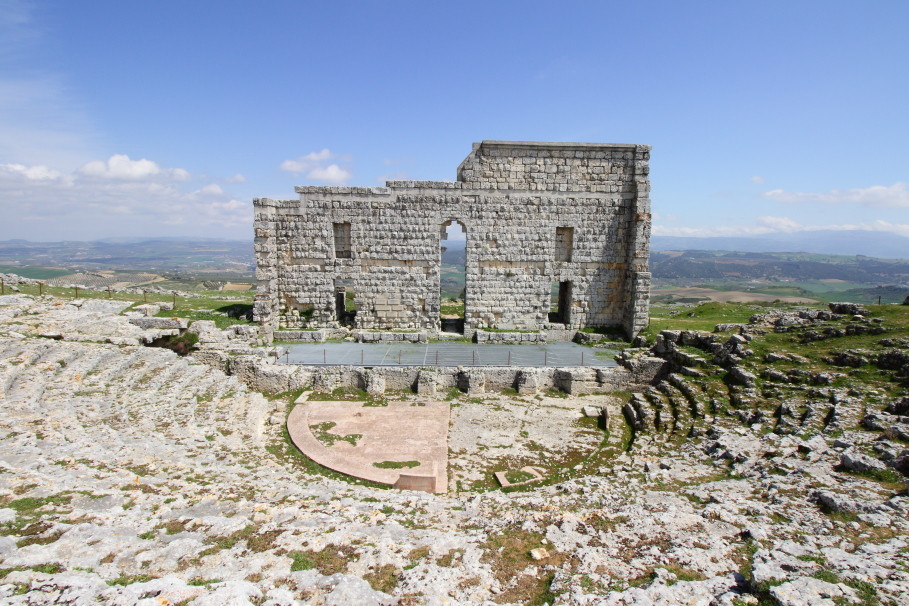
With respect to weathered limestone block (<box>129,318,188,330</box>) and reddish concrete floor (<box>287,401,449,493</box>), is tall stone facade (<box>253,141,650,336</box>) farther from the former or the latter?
reddish concrete floor (<box>287,401,449,493</box>)

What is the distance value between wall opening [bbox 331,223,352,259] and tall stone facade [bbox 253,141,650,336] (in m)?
0.05

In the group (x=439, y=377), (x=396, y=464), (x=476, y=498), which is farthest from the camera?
(x=439, y=377)

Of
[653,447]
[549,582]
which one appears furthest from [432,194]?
[549,582]

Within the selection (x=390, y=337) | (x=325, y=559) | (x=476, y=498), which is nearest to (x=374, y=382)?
(x=390, y=337)

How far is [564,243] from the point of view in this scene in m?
20.6

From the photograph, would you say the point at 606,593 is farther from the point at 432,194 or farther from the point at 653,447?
the point at 432,194

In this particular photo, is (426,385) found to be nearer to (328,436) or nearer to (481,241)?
(328,436)

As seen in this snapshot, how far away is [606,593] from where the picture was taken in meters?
5.84

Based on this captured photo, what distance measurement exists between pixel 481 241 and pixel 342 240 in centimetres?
619

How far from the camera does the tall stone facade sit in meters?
19.7

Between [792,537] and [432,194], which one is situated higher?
[432,194]

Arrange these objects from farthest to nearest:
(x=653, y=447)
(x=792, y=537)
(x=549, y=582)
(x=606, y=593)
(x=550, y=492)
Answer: (x=653, y=447) < (x=550, y=492) < (x=792, y=537) < (x=549, y=582) < (x=606, y=593)

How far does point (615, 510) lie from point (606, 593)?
279cm

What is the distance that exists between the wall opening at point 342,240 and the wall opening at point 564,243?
9341 millimetres
